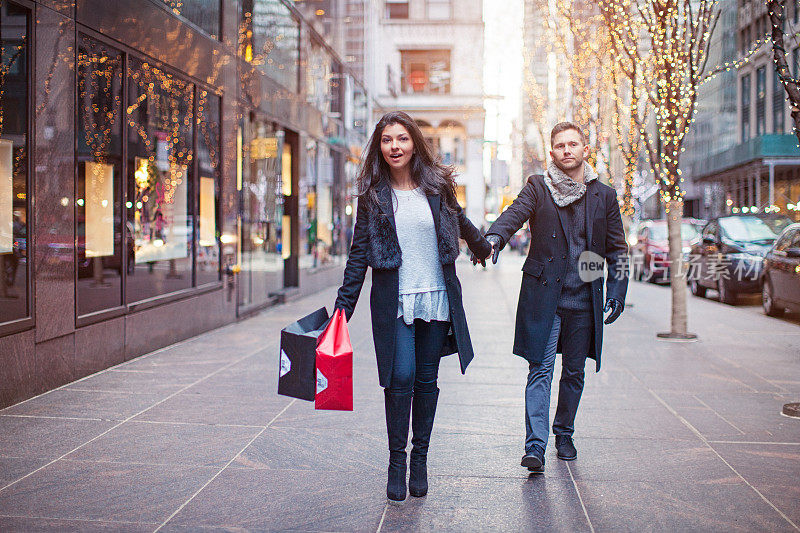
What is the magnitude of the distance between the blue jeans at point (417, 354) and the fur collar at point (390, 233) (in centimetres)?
31

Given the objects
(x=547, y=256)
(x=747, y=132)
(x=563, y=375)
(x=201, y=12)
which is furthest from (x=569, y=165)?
(x=747, y=132)

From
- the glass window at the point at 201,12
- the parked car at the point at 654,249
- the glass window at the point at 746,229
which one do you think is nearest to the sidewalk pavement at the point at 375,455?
the glass window at the point at 201,12

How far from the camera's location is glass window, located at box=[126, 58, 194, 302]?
8852 millimetres

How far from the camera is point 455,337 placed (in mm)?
4305

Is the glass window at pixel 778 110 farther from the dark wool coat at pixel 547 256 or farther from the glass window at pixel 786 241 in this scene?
the dark wool coat at pixel 547 256

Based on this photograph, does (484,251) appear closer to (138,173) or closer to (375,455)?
(375,455)

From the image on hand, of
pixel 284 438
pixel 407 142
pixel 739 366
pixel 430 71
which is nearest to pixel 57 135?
pixel 284 438

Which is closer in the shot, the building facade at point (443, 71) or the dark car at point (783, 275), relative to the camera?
the dark car at point (783, 275)

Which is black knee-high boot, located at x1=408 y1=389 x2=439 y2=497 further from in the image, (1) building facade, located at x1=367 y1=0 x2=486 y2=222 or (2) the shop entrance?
(1) building facade, located at x1=367 y1=0 x2=486 y2=222

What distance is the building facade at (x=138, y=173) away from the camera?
6.54 metres

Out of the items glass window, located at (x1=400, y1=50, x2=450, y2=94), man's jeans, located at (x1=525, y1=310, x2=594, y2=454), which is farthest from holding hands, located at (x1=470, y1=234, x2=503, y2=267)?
glass window, located at (x1=400, y1=50, x2=450, y2=94)

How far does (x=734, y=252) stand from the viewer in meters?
15.9

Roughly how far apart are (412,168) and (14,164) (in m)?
3.62

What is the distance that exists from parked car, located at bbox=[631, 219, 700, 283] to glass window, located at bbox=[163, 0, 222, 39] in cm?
1354
